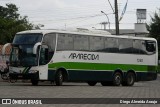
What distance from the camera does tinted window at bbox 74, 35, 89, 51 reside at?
32656 millimetres

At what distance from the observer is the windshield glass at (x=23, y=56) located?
30781mm

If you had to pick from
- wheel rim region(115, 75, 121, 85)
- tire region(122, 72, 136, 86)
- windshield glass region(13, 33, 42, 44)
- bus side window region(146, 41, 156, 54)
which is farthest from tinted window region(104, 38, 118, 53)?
windshield glass region(13, 33, 42, 44)

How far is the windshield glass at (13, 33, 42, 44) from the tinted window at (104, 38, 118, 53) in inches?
221

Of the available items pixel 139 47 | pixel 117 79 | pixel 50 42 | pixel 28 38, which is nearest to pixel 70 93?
pixel 50 42

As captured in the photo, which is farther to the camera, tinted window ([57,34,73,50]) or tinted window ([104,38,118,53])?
tinted window ([104,38,118,53])

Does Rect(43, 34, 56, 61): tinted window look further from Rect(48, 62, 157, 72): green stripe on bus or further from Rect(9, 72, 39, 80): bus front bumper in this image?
Rect(9, 72, 39, 80): bus front bumper

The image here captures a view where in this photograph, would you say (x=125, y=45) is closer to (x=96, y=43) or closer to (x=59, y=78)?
(x=96, y=43)

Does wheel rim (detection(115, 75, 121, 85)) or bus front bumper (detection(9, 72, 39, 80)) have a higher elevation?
bus front bumper (detection(9, 72, 39, 80))

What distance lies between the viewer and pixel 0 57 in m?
42.2

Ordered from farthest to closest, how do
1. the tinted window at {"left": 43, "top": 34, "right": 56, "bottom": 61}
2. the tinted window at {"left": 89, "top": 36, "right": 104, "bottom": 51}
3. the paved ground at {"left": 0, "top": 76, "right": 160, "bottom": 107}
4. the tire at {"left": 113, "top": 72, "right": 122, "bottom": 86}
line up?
the tire at {"left": 113, "top": 72, "right": 122, "bottom": 86}
the tinted window at {"left": 89, "top": 36, "right": 104, "bottom": 51}
the tinted window at {"left": 43, "top": 34, "right": 56, "bottom": 61}
the paved ground at {"left": 0, "top": 76, "right": 160, "bottom": 107}

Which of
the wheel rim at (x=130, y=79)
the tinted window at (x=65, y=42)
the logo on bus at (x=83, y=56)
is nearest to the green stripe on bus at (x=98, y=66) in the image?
the logo on bus at (x=83, y=56)

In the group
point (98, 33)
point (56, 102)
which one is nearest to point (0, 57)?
point (98, 33)

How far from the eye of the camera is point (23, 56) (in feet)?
102

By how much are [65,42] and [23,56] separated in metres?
2.64
